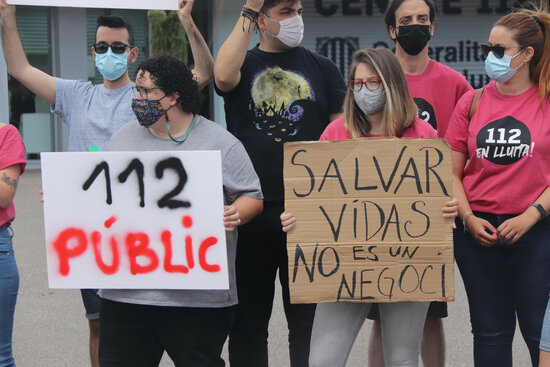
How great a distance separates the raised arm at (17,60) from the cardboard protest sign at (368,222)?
4.98 ft

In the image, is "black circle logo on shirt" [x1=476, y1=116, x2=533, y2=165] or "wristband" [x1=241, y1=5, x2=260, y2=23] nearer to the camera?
"black circle logo on shirt" [x1=476, y1=116, x2=533, y2=165]

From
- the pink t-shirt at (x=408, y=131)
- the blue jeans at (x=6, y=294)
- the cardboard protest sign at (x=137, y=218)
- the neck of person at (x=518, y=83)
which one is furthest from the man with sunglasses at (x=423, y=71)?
the blue jeans at (x=6, y=294)

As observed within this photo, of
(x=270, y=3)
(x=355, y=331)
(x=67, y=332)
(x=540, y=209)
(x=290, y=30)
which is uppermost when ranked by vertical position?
(x=270, y=3)

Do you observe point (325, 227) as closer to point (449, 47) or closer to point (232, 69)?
point (232, 69)

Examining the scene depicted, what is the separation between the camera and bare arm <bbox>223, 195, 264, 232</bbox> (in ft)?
10.1

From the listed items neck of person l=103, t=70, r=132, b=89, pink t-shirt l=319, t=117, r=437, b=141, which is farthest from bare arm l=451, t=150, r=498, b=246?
neck of person l=103, t=70, r=132, b=89

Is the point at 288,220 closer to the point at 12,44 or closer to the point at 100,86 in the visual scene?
the point at 100,86

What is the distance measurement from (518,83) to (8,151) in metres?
2.30

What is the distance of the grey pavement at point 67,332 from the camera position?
4980mm

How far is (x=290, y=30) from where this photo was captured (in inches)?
144

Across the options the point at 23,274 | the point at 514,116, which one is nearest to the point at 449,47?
the point at 23,274

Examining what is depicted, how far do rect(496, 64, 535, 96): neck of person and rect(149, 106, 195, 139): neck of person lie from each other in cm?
144

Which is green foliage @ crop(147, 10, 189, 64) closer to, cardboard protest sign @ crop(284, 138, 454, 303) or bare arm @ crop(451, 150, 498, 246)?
bare arm @ crop(451, 150, 498, 246)

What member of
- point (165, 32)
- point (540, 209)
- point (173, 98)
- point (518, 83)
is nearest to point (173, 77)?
point (173, 98)
